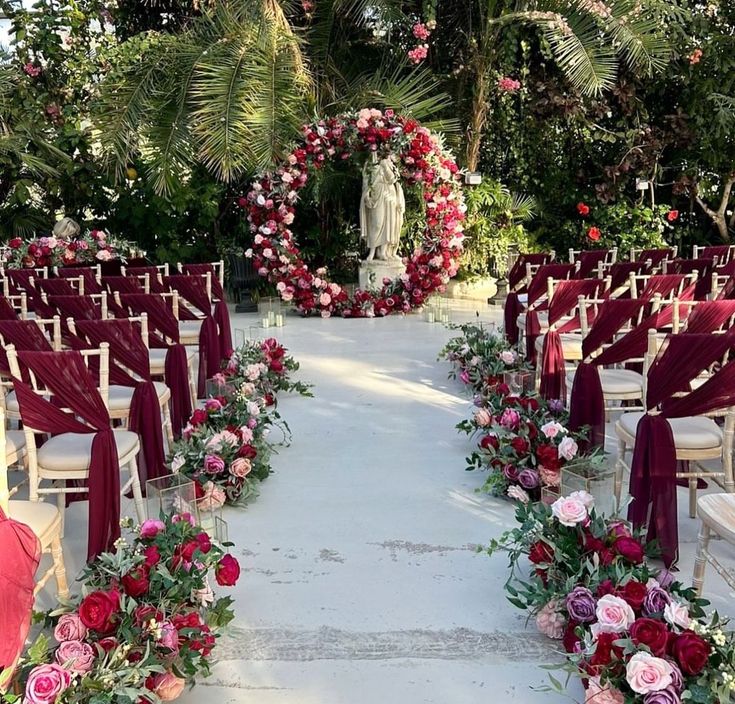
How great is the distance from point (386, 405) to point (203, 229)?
669cm

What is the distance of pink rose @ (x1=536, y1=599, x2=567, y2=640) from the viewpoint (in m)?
2.43

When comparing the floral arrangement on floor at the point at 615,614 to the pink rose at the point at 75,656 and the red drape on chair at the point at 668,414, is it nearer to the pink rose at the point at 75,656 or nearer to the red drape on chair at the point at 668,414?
the red drape on chair at the point at 668,414

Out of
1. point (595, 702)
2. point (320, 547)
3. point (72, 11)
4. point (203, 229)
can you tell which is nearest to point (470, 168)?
point (203, 229)

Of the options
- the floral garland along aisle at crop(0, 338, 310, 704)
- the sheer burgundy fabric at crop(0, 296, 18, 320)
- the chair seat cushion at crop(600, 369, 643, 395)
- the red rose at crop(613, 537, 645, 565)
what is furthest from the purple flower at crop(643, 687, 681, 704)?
the sheer burgundy fabric at crop(0, 296, 18, 320)

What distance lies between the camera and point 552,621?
7.98 ft

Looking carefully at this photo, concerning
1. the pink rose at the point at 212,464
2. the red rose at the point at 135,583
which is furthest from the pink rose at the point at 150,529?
the pink rose at the point at 212,464

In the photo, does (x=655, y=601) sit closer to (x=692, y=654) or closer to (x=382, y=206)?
(x=692, y=654)

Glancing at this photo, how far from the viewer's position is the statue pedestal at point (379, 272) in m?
9.31

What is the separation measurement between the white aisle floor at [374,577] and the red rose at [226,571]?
0.67ft

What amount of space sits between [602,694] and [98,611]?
130cm

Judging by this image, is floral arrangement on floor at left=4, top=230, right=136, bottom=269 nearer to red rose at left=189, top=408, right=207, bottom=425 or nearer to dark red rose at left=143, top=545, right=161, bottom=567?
red rose at left=189, top=408, right=207, bottom=425

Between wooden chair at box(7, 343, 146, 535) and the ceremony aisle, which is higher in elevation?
wooden chair at box(7, 343, 146, 535)

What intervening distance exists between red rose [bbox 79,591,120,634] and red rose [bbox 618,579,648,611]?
1364mm

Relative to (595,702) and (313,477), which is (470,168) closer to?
(313,477)
